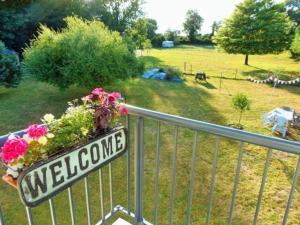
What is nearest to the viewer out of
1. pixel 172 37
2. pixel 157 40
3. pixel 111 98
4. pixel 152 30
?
pixel 111 98

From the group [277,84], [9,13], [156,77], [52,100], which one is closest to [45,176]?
[52,100]

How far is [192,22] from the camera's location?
145 feet

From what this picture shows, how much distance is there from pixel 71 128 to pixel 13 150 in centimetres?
32

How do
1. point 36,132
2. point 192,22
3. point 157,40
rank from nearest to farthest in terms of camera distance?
point 36,132, point 157,40, point 192,22

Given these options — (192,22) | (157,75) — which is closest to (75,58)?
(157,75)

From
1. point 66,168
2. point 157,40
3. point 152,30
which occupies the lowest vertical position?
point 66,168

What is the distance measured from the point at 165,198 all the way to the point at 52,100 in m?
5.39

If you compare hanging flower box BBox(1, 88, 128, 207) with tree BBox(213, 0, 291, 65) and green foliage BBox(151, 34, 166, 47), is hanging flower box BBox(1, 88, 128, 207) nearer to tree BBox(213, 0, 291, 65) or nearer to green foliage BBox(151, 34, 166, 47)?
tree BBox(213, 0, 291, 65)

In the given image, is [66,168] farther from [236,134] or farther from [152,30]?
[152,30]

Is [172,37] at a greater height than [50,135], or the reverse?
[172,37]

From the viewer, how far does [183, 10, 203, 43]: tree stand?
43794 mm

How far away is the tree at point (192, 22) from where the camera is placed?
144 feet

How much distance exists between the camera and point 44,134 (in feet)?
3.53

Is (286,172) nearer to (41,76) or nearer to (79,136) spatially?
(79,136)
